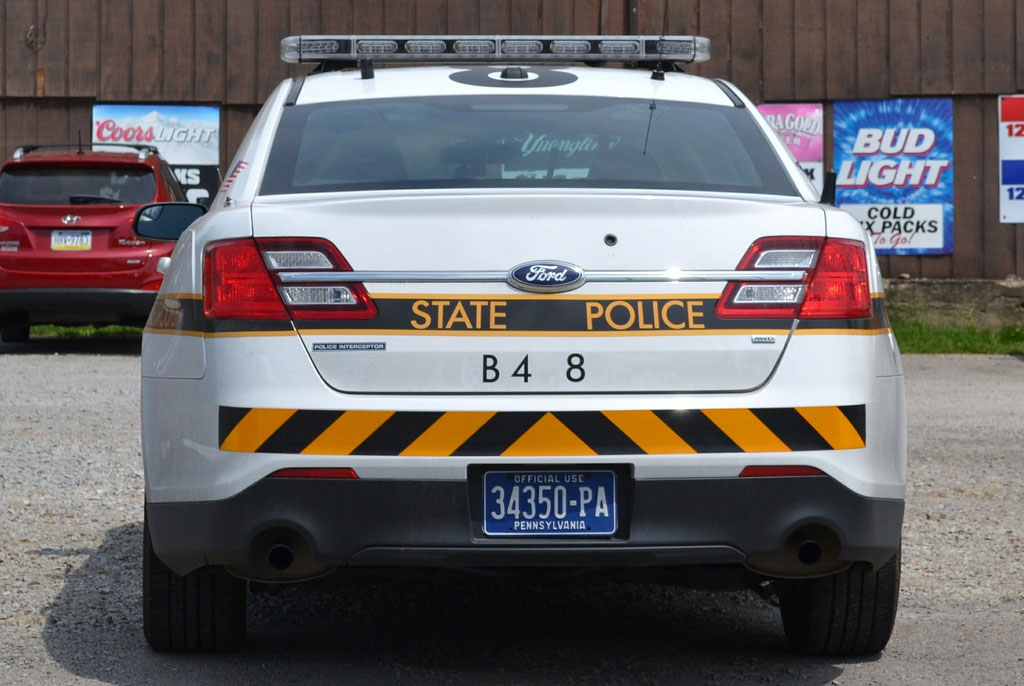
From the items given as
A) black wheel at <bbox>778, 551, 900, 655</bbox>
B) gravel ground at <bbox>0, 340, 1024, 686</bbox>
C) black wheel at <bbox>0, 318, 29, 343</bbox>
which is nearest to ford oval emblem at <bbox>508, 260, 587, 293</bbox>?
gravel ground at <bbox>0, 340, 1024, 686</bbox>

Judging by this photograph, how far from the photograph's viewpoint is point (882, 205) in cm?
1609

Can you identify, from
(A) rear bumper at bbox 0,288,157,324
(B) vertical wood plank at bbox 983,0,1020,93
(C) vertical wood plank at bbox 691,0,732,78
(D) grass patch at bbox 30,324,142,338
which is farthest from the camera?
(C) vertical wood plank at bbox 691,0,732,78

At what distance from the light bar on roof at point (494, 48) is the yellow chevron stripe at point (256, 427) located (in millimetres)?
1818

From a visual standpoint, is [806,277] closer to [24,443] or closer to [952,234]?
[24,443]

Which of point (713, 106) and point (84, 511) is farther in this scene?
point (84, 511)

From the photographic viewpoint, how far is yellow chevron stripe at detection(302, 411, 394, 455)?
3.55m

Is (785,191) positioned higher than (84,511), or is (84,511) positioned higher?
(785,191)

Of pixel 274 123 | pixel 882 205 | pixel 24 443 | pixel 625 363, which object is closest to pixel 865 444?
pixel 625 363

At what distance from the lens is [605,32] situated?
54.3ft

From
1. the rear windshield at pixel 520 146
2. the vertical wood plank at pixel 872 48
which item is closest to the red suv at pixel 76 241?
the vertical wood plank at pixel 872 48

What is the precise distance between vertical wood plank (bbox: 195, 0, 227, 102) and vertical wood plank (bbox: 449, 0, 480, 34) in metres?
2.45

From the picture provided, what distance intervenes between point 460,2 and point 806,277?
13.5m

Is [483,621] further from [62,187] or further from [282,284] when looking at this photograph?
[62,187]

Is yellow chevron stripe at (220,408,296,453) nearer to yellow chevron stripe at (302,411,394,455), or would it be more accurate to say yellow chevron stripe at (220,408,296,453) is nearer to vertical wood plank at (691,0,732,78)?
yellow chevron stripe at (302,411,394,455)
